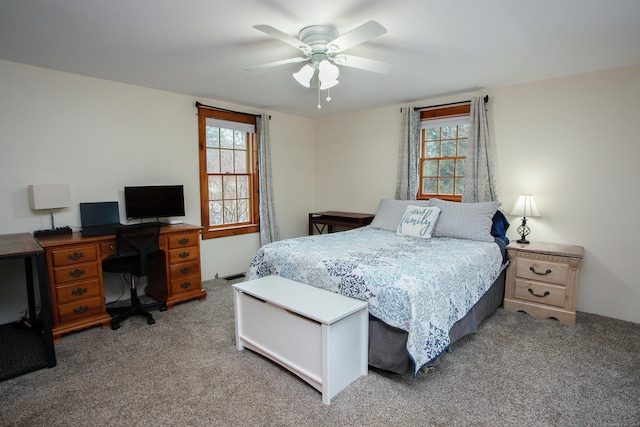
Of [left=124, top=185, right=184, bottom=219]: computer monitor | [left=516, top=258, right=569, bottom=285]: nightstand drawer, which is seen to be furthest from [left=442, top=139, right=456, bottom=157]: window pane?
[left=124, top=185, right=184, bottom=219]: computer monitor

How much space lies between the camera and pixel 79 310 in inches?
112

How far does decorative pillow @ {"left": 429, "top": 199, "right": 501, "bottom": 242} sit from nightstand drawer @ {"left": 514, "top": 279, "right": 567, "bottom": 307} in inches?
21.2

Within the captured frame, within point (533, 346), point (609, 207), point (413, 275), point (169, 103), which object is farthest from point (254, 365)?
point (609, 207)

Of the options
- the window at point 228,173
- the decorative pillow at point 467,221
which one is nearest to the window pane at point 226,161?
the window at point 228,173

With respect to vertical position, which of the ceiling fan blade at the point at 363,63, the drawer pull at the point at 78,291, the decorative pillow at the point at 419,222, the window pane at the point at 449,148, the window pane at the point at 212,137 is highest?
the ceiling fan blade at the point at 363,63

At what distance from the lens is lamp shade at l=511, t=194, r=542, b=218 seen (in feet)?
10.9

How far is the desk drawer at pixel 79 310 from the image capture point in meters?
2.75

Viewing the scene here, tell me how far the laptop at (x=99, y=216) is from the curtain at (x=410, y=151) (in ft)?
10.9

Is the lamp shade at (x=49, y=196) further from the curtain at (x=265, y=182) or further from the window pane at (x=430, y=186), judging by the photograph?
the window pane at (x=430, y=186)

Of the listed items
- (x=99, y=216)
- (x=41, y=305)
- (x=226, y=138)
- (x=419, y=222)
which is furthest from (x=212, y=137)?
(x=419, y=222)

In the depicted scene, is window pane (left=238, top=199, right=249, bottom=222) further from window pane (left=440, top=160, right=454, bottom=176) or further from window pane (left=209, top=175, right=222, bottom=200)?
window pane (left=440, top=160, right=454, bottom=176)

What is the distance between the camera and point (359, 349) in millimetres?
2166

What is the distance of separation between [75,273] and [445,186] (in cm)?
401

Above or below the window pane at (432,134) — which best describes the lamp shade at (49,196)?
below
